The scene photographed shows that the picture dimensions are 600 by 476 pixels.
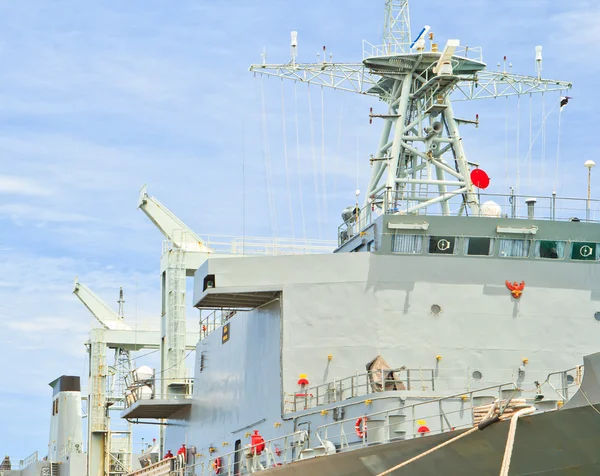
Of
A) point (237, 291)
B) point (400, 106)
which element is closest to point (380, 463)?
point (237, 291)

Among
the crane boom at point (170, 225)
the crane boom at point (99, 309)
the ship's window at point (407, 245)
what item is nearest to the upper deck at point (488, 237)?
the ship's window at point (407, 245)

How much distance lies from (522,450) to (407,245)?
7.88 meters

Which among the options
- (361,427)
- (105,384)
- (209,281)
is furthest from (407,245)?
(105,384)

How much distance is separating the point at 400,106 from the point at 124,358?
1150 inches

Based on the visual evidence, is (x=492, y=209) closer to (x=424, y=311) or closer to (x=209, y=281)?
(x=424, y=311)

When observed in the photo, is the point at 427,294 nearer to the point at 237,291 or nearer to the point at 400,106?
the point at 237,291

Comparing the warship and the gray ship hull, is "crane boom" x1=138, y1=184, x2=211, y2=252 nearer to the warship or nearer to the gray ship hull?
the warship

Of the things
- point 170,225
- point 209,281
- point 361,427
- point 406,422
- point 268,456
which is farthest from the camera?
point 170,225

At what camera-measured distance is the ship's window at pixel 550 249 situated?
971 inches

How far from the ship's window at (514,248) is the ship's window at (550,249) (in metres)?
0.22

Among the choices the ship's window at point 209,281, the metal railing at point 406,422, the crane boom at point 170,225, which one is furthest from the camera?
the crane boom at point 170,225

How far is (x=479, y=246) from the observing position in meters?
24.7

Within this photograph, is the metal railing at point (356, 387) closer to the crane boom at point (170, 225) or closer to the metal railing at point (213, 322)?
the metal railing at point (213, 322)

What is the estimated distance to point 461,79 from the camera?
28.0 meters
